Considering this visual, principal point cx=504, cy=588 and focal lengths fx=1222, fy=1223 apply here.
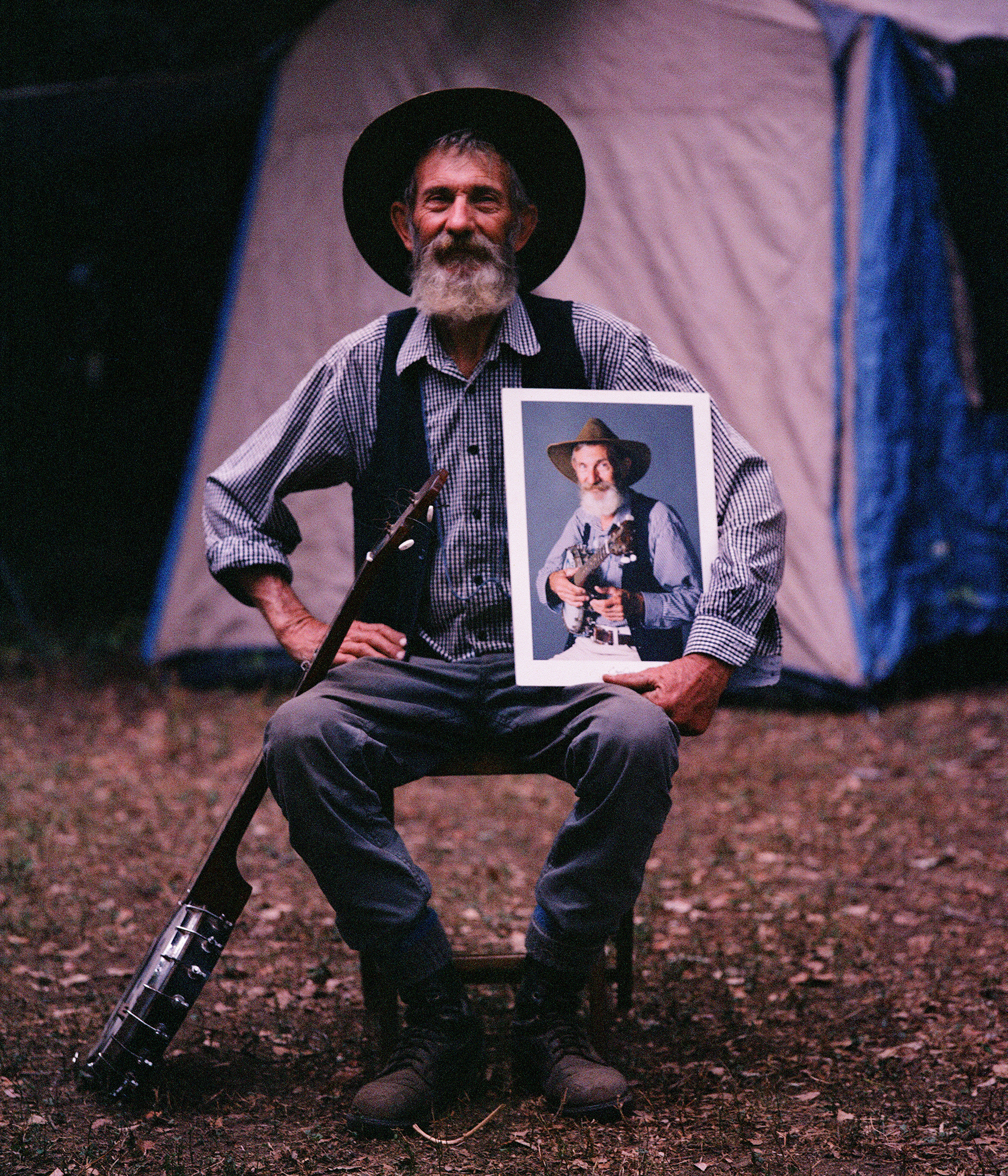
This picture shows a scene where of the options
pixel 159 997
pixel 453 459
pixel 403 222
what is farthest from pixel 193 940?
pixel 403 222

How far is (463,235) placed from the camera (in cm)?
231

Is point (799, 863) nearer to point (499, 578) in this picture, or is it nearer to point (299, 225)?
point (499, 578)

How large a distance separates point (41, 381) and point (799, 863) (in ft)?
17.8

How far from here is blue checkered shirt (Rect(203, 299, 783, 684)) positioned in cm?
227

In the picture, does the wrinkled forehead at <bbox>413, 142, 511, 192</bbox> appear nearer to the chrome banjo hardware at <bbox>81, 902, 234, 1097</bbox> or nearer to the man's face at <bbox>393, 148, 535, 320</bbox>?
the man's face at <bbox>393, 148, 535, 320</bbox>

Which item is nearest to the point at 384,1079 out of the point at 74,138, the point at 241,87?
the point at 241,87

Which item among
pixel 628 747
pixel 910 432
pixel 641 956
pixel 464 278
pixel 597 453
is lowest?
pixel 641 956

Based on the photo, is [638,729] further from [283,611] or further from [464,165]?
[464,165]

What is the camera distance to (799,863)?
3.52 m

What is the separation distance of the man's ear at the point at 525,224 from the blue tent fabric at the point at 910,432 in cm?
248

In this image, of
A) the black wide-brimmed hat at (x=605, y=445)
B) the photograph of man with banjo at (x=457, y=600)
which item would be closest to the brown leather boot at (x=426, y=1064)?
the photograph of man with banjo at (x=457, y=600)

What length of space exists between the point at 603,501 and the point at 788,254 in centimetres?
289

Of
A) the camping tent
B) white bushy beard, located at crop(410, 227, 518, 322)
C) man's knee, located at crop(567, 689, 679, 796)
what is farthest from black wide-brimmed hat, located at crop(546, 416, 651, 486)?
the camping tent

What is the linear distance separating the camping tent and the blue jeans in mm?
2758
